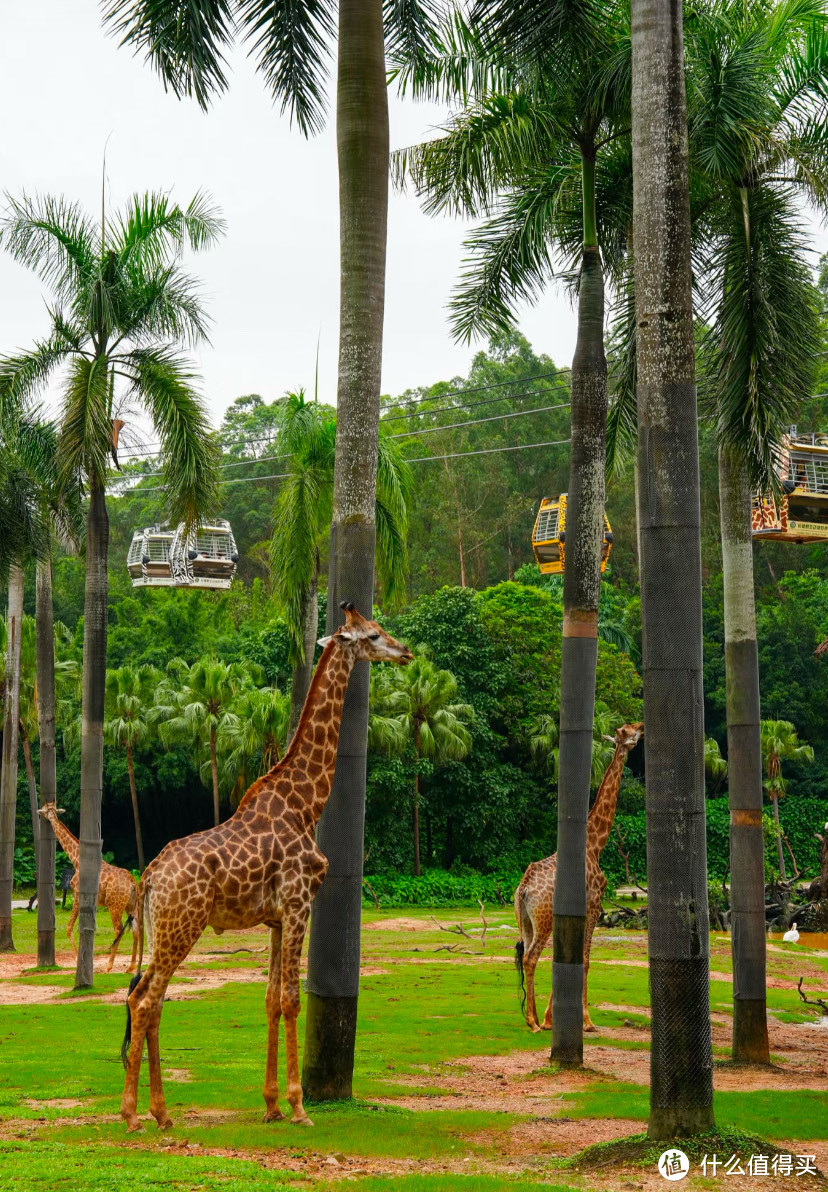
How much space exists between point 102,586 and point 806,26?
1389 centimetres

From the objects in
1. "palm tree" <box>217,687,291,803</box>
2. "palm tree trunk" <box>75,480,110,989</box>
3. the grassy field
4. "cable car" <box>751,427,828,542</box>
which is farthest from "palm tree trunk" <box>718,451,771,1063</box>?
"palm tree" <box>217,687,291,803</box>

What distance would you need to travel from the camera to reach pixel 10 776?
27.3 meters

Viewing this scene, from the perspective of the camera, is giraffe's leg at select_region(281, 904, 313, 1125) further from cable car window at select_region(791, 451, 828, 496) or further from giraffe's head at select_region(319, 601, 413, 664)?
cable car window at select_region(791, 451, 828, 496)

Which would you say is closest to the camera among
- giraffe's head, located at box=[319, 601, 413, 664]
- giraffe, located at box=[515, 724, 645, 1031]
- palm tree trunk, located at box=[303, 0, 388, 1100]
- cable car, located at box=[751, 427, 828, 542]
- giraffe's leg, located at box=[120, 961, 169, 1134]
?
giraffe's leg, located at box=[120, 961, 169, 1134]

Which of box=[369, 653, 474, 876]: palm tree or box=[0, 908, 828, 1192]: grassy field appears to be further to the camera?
box=[369, 653, 474, 876]: palm tree

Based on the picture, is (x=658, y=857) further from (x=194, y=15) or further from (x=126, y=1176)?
(x=194, y=15)

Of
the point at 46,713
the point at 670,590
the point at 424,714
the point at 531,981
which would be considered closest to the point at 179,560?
the point at 424,714

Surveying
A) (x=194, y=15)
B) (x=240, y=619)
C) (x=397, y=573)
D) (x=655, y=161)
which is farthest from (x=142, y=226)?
(x=240, y=619)

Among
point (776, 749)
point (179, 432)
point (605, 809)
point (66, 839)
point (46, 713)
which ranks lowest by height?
point (66, 839)

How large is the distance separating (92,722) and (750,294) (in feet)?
42.2

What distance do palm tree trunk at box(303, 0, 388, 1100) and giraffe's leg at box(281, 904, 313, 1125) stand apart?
0.78 metres

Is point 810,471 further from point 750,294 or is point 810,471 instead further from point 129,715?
Answer: point 129,715

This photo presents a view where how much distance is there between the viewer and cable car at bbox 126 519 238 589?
44906 mm

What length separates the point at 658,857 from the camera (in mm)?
8758
